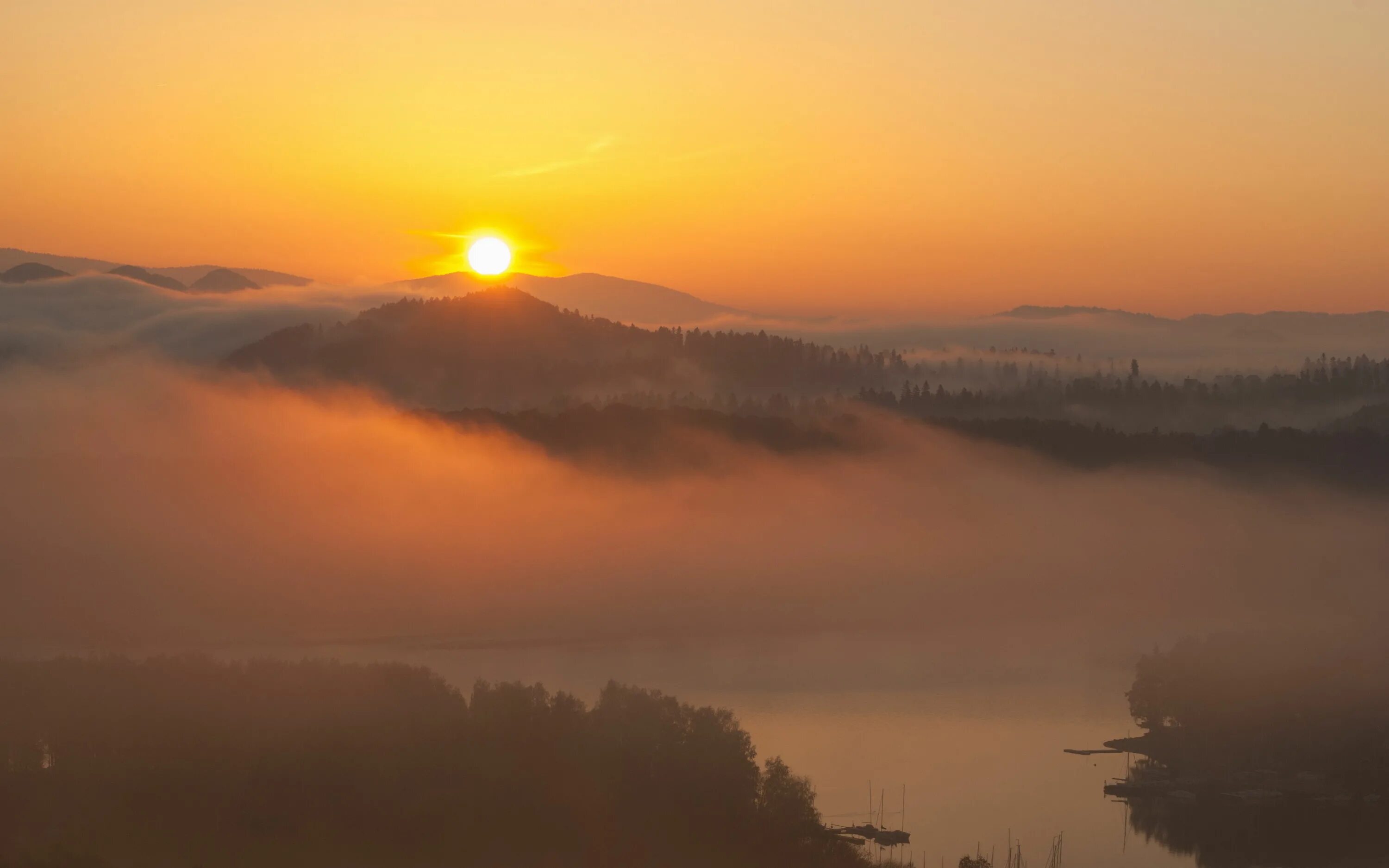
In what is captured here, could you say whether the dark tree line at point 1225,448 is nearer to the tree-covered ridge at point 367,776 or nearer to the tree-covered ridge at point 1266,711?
the tree-covered ridge at point 1266,711

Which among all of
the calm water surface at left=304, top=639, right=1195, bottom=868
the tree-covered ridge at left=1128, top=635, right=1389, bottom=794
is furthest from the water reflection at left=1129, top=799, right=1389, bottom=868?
the tree-covered ridge at left=1128, top=635, right=1389, bottom=794

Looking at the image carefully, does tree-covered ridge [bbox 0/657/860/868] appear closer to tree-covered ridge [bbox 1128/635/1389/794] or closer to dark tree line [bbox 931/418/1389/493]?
tree-covered ridge [bbox 1128/635/1389/794]

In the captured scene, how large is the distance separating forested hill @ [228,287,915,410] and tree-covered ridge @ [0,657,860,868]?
264ft

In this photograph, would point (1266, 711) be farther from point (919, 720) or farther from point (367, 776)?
point (367, 776)

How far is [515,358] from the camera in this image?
4518 inches

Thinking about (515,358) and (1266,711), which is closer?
(1266,711)

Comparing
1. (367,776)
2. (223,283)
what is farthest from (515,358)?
(367,776)

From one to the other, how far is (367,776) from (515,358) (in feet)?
305

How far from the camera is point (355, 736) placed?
2384 cm

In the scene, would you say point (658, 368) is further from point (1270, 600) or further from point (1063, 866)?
point (1063, 866)

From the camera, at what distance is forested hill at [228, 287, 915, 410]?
4370 inches

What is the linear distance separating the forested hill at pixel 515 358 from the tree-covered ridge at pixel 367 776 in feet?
264

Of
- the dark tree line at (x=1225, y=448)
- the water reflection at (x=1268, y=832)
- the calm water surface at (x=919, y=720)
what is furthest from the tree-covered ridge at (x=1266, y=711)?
the dark tree line at (x=1225, y=448)

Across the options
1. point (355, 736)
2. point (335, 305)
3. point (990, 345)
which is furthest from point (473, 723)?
point (990, 345)
